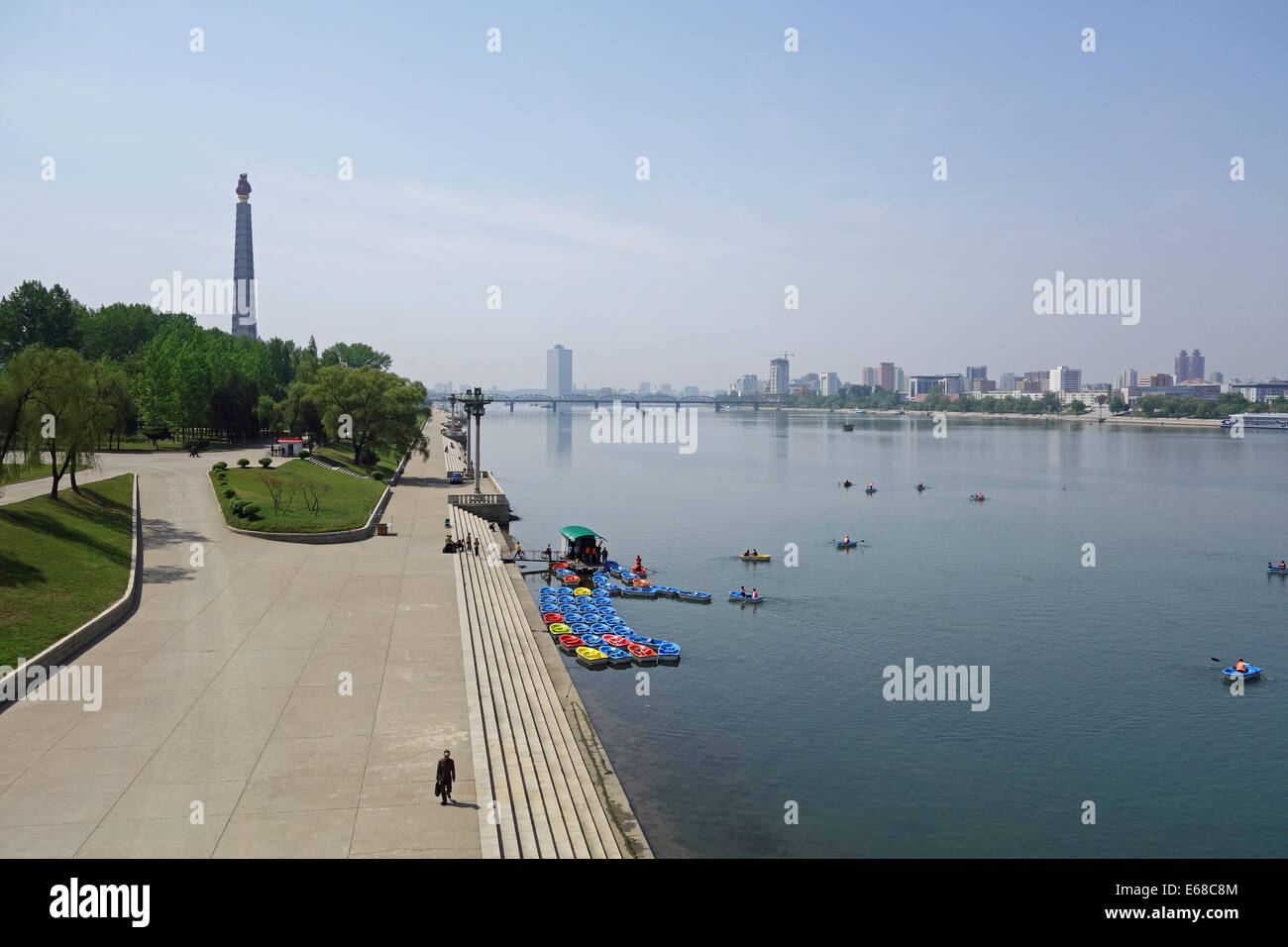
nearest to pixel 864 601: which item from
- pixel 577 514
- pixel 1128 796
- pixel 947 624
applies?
pixel 947 624

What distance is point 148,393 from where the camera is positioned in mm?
88062

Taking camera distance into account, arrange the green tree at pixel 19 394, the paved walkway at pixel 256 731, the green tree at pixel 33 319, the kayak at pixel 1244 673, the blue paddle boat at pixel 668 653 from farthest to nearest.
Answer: the green tree at pixel 33 319, the green tree at pixel 19 394, the blue paddle boat at pixel 668 653, the kayak at pixel 1244 673, the paved walkway at pixel 256 731

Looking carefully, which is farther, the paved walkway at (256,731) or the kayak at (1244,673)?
the kayak at (1244,673)

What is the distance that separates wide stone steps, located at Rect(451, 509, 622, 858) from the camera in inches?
768

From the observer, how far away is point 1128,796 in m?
29.0

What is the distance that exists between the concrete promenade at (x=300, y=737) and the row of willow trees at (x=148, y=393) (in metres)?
12.6

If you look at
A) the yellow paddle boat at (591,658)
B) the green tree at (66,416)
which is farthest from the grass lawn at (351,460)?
the yellow paddle boat at (591,658)

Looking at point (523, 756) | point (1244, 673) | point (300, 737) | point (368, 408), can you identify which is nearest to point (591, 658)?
point (523, 756)

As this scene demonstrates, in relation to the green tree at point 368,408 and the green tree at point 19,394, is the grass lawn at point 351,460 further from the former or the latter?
the green tree at point 19,394

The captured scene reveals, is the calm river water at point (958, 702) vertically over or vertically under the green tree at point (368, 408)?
under

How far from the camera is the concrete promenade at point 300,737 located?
61.2 ft

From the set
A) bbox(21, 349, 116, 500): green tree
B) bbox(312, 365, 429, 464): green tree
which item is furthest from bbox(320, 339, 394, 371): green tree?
bbox(21, 349, 116, 500): green tree

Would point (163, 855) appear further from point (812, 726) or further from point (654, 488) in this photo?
point (654, 488)
